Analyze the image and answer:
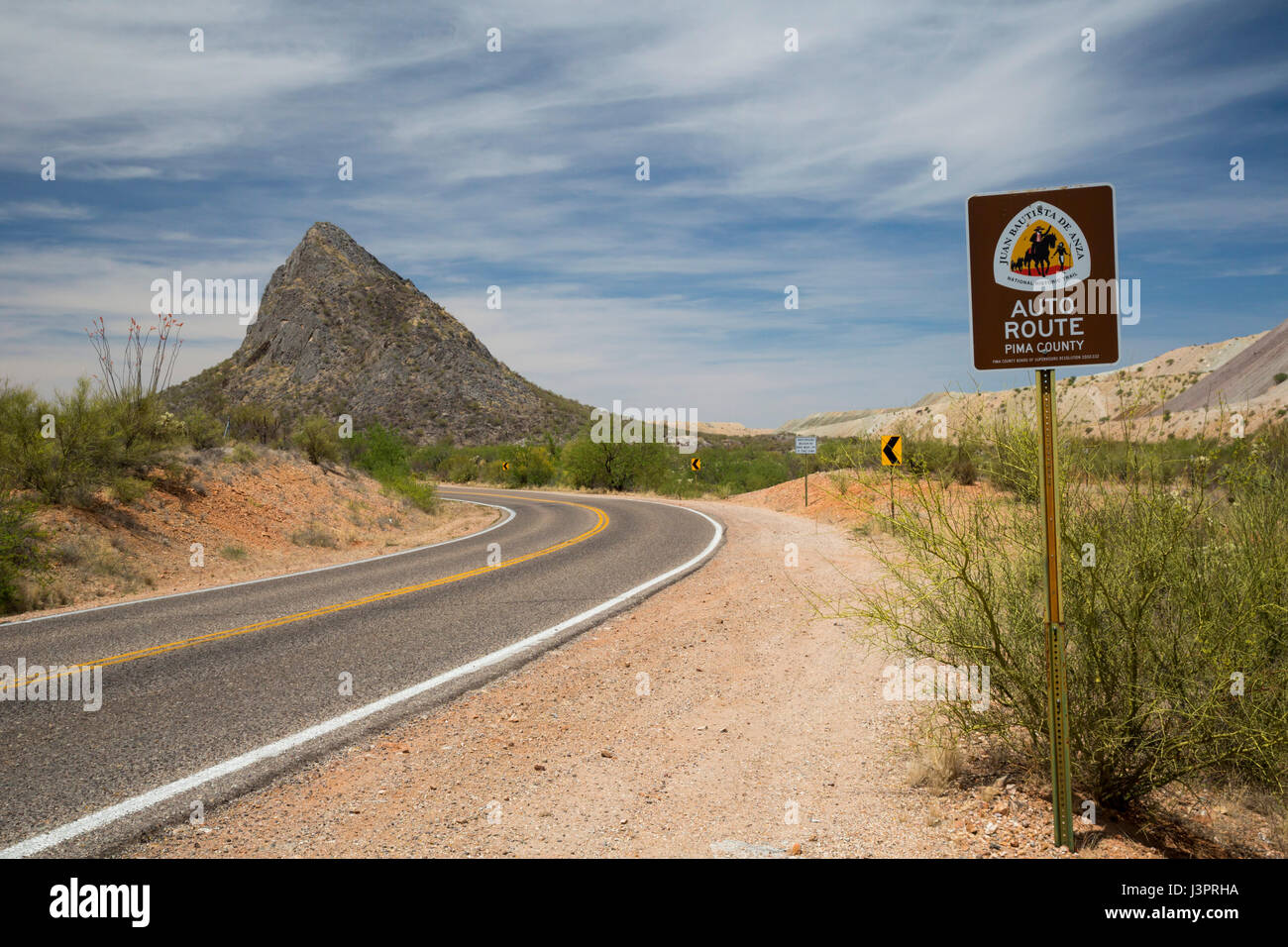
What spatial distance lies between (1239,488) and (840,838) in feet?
9.54

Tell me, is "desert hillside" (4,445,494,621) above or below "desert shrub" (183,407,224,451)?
below

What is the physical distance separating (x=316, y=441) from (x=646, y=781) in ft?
72.3

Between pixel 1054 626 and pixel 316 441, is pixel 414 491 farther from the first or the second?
pixel 1054 626

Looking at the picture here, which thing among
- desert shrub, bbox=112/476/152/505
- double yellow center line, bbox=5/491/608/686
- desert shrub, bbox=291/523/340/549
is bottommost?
double yellow center line, bbox=5/491/608/686

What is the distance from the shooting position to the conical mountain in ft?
227

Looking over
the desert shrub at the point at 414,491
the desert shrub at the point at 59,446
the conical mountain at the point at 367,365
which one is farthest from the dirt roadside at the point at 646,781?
the conical mountain at the point at 367,365

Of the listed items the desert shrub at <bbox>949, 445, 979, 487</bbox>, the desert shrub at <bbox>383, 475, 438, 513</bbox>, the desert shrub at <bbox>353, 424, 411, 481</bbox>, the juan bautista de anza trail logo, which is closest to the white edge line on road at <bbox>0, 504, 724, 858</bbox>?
the desert shrub at <bbox>949, 445, 979, 487</bbox>

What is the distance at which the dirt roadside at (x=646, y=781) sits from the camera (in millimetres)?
3498

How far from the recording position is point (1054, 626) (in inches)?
132

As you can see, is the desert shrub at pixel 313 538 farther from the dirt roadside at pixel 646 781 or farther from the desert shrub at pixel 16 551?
the dirt roadside at pixel 646 781

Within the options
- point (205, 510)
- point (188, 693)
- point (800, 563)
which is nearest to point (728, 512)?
point (800, 563)

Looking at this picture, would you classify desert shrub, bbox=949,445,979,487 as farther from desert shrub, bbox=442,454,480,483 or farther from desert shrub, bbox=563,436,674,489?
desert shrub, bbox=442,454,480,483

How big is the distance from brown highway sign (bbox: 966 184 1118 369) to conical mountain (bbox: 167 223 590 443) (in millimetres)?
64644

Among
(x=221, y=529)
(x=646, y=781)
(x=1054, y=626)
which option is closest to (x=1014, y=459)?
(x=1054, y=626)
